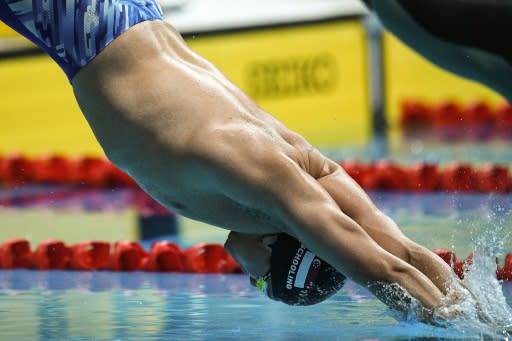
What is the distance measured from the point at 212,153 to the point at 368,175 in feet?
12.9

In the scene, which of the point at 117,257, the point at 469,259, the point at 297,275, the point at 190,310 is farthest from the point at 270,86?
the point at 297,275

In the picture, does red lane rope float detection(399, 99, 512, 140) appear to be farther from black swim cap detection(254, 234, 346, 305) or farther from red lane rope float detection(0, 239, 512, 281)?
black swim cap detection(254, 234, 346, 305)

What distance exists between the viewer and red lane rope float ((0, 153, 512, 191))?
23.0 ft

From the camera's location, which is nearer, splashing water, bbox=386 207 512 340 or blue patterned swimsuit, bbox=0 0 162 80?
splashing water, bbox=386 207 512 340

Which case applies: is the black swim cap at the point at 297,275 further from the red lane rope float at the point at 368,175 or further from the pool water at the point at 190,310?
the red lane rope float at the point at 368,175

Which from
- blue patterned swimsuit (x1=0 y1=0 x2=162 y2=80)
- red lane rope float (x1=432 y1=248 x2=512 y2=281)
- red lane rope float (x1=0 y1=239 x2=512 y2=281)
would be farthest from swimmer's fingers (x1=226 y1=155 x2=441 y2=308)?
red lane rope float (x1=0 y1=239 x2=512 y2=281)

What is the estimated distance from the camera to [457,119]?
1069cm

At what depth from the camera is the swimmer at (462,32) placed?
14.7 ft

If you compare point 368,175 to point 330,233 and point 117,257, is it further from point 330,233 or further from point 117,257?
point 330,233

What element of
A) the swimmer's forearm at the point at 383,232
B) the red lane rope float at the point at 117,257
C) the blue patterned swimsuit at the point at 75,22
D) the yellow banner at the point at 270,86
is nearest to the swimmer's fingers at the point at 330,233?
the swimmer's forearm at the point at 383,232

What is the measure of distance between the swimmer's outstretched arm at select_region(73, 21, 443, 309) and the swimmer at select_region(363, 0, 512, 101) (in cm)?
94

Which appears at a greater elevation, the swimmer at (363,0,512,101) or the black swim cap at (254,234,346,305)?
the swimmer at (363,0,512,101)

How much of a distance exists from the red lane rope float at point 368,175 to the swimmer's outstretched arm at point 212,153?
3.24m

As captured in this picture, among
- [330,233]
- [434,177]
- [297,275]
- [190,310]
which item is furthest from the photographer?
[434,177]
